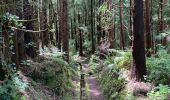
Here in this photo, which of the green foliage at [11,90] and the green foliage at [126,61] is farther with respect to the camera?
the green foliage at [126,61]

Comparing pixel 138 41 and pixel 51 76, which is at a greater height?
pixel 138 41

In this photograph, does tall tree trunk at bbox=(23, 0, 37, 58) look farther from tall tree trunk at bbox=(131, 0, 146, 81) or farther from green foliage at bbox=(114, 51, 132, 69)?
tall tree trunk at bbox=(131, 0, 146, 81)

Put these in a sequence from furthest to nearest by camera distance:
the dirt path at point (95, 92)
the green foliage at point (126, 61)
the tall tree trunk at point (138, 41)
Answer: the dirt path at point (95, 92), the green foliage at point (126, 61), the tall tree trunk at point (138, 41)

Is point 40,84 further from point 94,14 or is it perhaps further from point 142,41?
point 94,14

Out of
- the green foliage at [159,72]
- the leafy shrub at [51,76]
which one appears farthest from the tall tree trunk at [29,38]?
the green foliage at [159,72]

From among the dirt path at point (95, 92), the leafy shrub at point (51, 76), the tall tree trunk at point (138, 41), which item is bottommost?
the dirt path at point (95, 92)

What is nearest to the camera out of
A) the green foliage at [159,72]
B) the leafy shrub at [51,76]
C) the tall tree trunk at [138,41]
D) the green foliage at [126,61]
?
the green foliage at [159,72]

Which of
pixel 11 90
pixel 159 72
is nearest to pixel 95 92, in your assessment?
pixel 159 72

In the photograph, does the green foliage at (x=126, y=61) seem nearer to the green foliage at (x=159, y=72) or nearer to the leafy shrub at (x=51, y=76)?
the green foliage at (x=159, y=72)

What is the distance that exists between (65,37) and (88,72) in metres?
4.94

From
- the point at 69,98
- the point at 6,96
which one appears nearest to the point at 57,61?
the point at 69,98

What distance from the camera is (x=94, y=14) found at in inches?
1602

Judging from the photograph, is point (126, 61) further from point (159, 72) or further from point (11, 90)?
point (11, 90)

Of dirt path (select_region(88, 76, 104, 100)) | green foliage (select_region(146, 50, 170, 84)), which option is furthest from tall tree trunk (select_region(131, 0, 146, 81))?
dirt path (select_region(88, 76, 104, 100))
